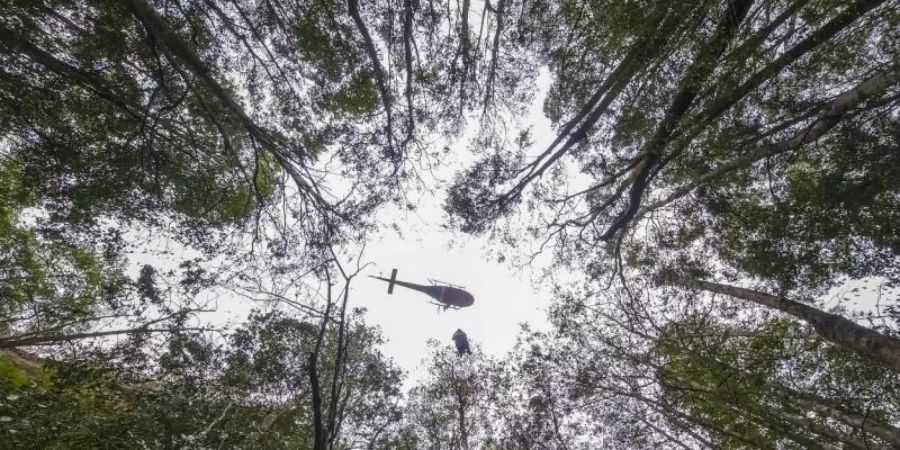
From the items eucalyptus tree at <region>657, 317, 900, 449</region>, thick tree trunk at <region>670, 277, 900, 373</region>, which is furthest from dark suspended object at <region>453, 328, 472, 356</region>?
thick tree trunk at <region>670, 277, 900, 373</region>

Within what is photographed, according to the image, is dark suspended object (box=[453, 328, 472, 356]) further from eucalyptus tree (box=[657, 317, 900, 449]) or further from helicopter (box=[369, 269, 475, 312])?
eucalyptus tree (box=[657, 317, 900, 449])

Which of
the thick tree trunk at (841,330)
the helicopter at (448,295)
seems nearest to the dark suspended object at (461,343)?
the helicopter at (448,295)

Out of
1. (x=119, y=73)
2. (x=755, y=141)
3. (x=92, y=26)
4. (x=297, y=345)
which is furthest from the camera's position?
(x=297, y=345)

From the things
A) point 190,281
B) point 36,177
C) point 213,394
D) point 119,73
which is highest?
point 119,73

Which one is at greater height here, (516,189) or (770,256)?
(516,189)

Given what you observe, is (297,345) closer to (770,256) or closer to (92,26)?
(92,26)

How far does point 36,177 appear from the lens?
5844 mm

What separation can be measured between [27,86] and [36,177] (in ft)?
4.98

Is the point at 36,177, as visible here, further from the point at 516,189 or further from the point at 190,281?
the point at 516,189

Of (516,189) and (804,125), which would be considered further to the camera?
(516,189)

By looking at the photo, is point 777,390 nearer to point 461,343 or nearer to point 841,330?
point 841,330

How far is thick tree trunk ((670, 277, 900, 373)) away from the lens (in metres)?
3.97

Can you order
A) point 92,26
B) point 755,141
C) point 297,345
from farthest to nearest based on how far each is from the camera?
1. point 297,345
2. point 755,141
3. point 92,26

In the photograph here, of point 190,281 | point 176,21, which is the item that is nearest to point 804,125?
point 176,21
